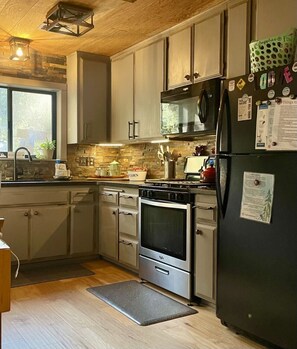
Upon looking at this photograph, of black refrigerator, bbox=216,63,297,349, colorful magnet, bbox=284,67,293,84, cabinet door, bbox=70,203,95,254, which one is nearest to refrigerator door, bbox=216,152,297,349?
black refrigerator, bbox=216,63,297,349

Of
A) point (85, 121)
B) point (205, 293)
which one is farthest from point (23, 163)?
point (205, 293)

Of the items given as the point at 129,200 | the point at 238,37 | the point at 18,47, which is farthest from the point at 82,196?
the point at 238,37

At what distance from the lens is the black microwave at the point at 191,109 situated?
3146 millimetres

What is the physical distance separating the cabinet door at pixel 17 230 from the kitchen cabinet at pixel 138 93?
55.6 inches

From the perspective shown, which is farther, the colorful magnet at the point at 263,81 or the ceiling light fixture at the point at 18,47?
the ceiling light fixture at the point at 18,47

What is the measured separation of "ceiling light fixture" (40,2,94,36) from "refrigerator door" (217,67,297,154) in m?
1.48

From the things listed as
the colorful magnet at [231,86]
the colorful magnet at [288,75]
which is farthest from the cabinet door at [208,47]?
the colorful magnet at [288,75]

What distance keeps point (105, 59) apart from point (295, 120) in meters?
3.12

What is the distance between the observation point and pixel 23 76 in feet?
14.9

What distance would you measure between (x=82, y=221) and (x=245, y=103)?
245 centimetres

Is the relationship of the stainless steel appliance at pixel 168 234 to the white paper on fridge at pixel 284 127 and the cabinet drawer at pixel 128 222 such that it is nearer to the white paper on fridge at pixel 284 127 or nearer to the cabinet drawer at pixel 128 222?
the cabinet drawer at pixel 128 222

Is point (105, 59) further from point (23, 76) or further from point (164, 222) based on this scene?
point (164, 222)

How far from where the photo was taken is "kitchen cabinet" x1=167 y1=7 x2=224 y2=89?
3.18 m

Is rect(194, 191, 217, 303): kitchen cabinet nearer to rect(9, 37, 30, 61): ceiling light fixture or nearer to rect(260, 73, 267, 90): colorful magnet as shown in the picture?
rect(260, 73, 267, 90): colorful magnet
